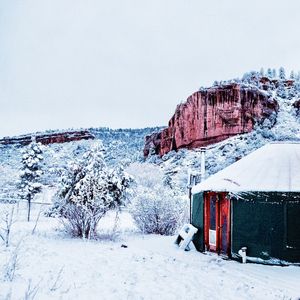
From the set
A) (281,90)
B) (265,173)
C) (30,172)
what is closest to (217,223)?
(265,173)

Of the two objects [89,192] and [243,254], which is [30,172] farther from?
[243,254]

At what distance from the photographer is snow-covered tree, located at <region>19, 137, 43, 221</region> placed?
20.8 m

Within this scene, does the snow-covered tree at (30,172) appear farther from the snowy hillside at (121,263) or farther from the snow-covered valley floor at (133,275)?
the snow-covered valley floor at (133,275)

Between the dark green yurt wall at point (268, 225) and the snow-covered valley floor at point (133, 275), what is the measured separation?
379mm

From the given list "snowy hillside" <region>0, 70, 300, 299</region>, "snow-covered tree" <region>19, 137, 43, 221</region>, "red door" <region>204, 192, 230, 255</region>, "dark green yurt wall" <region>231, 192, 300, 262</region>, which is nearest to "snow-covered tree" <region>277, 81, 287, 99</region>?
"snow-covered tree" <region>19, 137, 43, 221</region>

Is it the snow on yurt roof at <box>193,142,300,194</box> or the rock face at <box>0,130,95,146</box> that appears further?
the rock face at <box>0,130,95,146</box>

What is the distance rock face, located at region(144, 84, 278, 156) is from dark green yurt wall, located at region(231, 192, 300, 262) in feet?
145

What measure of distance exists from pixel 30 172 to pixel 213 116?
127ft

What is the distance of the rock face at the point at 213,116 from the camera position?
5214cm

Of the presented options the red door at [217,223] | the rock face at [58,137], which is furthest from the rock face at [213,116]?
the red door at [217,223]

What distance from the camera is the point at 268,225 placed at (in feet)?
26.9

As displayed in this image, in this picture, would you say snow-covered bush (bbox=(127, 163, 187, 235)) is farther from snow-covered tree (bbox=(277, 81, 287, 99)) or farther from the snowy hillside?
snow-covered tree (bbox=(277, 81, 287, 99))

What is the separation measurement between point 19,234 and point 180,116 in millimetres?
50816

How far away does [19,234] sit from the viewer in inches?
475
